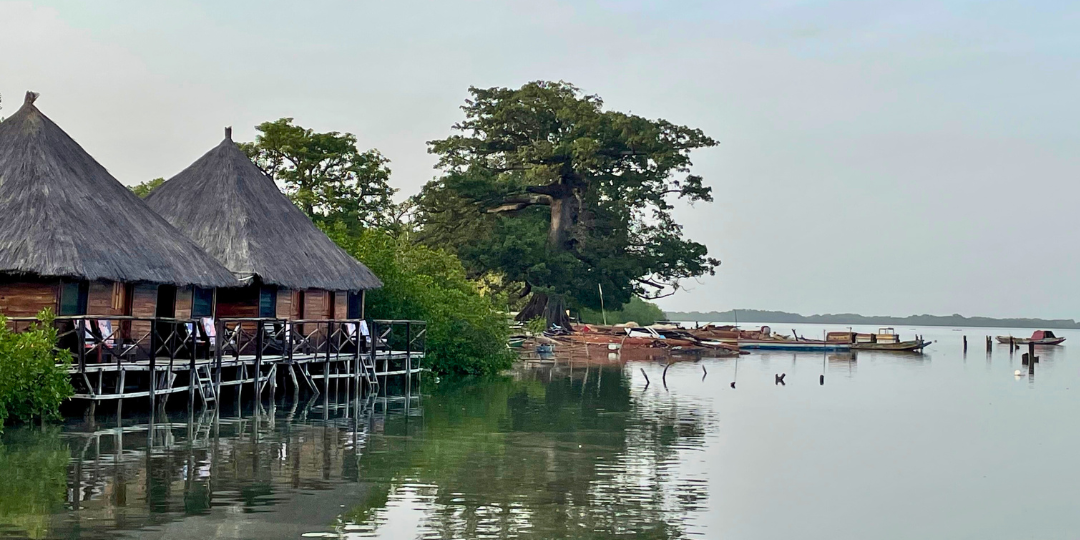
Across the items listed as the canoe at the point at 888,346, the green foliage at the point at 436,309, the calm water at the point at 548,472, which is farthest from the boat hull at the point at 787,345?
the calm water at the point at 548,472

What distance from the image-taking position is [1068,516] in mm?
16781

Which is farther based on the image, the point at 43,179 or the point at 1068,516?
the point at 43,179

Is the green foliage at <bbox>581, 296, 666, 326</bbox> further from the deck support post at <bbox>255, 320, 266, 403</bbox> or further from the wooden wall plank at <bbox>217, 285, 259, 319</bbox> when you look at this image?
the deck support post at <bbox>255, 320, 266, 403</bbox>

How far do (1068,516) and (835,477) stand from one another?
152 inches

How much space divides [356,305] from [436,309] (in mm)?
5228

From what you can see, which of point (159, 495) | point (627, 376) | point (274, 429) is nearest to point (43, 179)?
point (274, 429)

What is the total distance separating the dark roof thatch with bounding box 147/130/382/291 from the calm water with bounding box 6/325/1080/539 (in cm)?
368

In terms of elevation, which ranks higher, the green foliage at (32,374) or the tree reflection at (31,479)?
the green foliage at (32,374)

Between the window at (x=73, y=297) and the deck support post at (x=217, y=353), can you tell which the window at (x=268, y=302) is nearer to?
the deck support post at (x=217, y=353)

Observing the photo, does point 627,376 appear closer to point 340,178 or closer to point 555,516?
point 340,178

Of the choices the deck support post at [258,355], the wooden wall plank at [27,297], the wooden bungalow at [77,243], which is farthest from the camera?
the deck support post at [258,355]

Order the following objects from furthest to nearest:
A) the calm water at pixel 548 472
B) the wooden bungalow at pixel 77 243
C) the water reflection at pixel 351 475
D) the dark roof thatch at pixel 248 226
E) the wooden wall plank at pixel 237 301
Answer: the wooden wall plank at pixel 237 301
the dark roof thatch at pixel 248 226
the wooden bungalow at pixel 77 243
the calm water at pixel 548 472
the water reflection at pixel 351 475

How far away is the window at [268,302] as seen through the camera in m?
30.1

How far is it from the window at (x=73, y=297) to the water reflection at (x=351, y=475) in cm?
263
